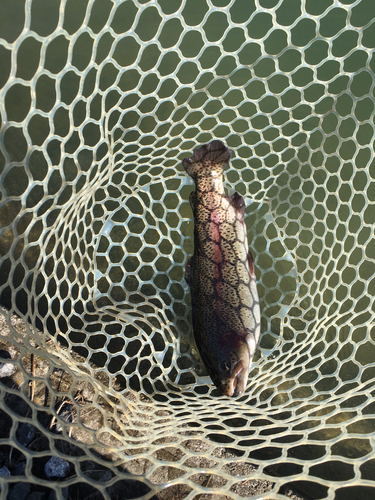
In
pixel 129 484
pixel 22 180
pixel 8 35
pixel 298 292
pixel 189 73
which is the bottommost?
pixel 129 484

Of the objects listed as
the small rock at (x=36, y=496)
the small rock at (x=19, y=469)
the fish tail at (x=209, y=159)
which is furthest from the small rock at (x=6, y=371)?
→ the fish tail at (x=209, y=159)

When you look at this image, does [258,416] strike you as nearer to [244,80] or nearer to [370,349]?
[370,349]

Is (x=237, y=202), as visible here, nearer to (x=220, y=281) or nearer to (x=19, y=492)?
(x=220, y=281)

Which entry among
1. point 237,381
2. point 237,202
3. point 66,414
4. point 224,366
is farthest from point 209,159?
point 66,414

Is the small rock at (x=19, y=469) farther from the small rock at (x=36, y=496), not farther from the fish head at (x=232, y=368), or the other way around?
the fish head at (x=232, y=368)

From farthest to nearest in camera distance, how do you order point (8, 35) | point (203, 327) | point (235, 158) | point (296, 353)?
point (8, 35) < point (235, 158) < point (296, 353) < point (203, 327)

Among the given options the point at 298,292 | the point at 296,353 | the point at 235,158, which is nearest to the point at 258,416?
the point at 296,353

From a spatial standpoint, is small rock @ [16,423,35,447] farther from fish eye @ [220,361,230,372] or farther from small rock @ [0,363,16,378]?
fish eye @ [220,361,230,372]
